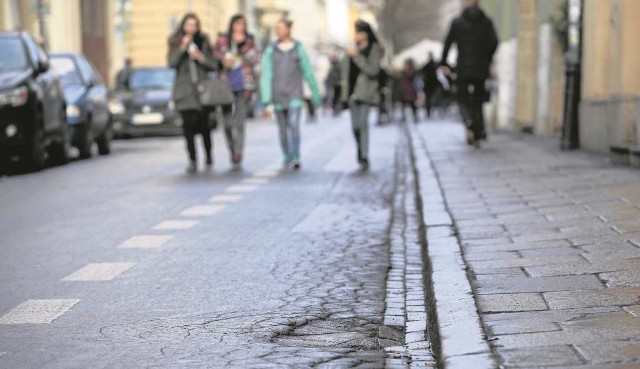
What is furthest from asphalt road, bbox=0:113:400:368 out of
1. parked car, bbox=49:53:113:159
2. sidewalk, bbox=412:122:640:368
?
parked car, bbox=49:53:113:159

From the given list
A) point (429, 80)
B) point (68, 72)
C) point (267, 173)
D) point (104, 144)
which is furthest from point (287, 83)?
point (429, 80)

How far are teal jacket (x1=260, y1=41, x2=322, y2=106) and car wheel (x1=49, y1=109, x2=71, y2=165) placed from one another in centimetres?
341

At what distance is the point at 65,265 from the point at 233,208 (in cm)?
361

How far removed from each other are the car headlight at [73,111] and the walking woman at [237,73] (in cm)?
338

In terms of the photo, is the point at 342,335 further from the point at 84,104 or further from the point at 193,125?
the point at 84,104

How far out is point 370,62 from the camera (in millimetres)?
16797

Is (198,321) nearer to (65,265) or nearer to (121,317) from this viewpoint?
(121,317)

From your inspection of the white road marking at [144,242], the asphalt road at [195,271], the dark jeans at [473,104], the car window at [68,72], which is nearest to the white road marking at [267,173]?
the asphalt road at [195,271]

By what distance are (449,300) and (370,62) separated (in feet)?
34.9

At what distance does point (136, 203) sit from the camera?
1262 centimetres

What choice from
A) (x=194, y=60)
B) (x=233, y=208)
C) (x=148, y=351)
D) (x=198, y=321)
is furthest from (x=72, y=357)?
(x=194, y=60)

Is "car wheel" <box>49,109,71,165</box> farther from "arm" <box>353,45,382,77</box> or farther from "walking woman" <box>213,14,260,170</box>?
"arm" <box>353,45,382,77</box>

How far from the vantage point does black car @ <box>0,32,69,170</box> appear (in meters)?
17.4

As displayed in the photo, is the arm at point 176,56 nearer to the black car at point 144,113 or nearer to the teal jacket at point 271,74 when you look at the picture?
the teal jacket at point 271,74
